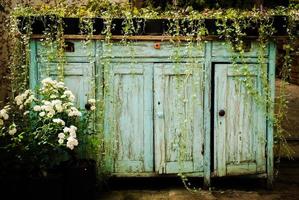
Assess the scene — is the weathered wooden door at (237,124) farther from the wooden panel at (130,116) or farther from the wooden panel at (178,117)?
the wooden panel at (130,116)

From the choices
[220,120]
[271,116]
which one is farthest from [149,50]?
[271,116]

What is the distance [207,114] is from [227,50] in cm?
69

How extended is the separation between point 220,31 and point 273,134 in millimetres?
1255

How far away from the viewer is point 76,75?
4.71 meters

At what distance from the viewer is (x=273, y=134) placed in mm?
4910

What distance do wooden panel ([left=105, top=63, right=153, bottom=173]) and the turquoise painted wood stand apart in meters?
0.01

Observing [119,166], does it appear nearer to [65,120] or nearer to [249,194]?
[65,120]

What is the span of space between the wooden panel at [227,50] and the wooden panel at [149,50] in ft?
0.48

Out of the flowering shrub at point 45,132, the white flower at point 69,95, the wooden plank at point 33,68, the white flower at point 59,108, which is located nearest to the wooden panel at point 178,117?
the flowering shrub at point 45,132

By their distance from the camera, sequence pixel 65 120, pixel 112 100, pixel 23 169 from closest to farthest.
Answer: pixel 23 169, pixel 65 120, pixel 112 100

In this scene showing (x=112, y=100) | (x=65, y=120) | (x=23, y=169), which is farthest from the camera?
(x=112, y=100)

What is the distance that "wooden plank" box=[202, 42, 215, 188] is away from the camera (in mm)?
4746

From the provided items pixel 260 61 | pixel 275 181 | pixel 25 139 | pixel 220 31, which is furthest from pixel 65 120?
pixel 275 181

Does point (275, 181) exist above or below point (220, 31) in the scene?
below
